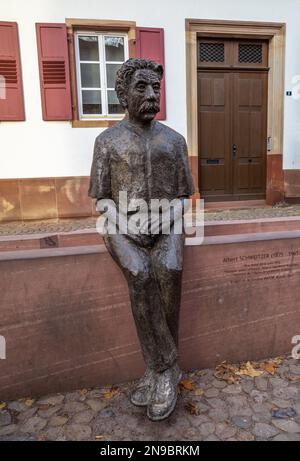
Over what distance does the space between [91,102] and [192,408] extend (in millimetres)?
5596

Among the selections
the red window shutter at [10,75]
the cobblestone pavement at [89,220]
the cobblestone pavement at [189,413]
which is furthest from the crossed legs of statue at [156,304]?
the red window shutter at [10,75]

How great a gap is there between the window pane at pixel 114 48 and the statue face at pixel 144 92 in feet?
16.8

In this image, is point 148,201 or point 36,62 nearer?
point 148,201

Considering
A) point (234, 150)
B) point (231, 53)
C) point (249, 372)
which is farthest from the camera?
point (234, 150)

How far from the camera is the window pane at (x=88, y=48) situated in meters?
6.35

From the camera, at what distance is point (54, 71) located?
607 centimetres

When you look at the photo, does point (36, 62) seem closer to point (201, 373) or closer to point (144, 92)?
point (144, 92)

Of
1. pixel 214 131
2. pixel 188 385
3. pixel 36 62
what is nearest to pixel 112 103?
pixel 36 62

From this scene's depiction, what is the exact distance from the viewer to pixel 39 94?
6129 mm

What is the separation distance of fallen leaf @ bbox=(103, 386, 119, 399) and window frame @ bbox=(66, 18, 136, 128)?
4.85 meters

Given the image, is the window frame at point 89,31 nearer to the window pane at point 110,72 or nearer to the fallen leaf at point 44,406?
the window pane at point 110,72

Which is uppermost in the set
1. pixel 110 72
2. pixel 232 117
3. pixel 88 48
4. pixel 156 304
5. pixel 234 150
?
pixel 88 48

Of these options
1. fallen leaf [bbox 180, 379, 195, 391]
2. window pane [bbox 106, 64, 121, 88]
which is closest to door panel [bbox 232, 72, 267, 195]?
window pane [bbox 106, 64, 121, 88]

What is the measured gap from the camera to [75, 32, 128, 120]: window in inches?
251
